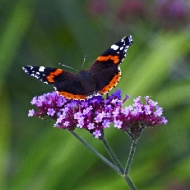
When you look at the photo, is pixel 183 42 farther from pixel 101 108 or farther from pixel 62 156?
pixel 101 108

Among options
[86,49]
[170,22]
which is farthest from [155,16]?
[86,49]

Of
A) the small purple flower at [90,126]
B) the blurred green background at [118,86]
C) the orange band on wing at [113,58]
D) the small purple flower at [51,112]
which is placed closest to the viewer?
the small purple flower at [90,126]

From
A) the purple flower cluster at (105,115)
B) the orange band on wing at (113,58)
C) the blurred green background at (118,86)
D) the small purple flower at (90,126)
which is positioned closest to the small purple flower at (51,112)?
the purple flower cluster at (105,115)

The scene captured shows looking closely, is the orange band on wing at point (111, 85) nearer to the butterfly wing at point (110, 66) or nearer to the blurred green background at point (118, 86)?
the butterfly wing at point (110, 66)

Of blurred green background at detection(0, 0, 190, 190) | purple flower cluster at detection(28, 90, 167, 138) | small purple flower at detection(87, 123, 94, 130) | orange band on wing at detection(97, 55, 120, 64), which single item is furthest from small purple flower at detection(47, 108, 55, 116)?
blurred green background at detection(0, 0, 190, 190)

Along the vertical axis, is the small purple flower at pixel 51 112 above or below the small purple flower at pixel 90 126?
above

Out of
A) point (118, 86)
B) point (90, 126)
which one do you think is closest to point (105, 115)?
point (90, 126)
